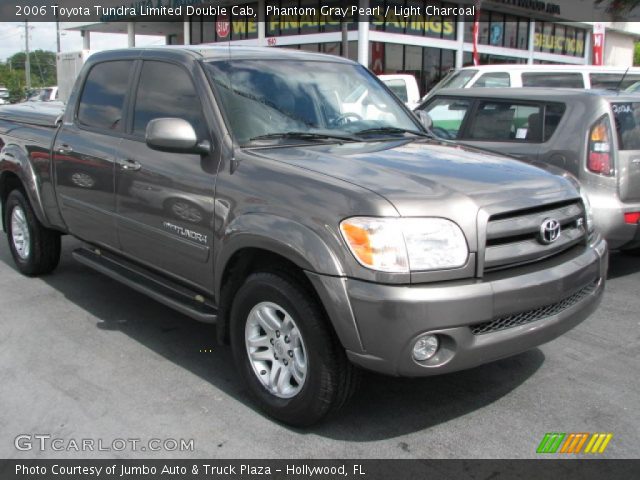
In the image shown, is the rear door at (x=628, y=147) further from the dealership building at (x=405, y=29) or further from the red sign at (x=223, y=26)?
the red sign at (x=223, y=26)

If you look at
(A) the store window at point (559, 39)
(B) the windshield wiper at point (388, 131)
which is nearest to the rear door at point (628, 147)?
(B) the windshield wiper at point (388, 131)

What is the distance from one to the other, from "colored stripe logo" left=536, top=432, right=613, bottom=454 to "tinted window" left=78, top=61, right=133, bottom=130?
10.8ft

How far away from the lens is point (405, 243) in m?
2.97

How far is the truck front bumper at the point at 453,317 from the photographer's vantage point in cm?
292

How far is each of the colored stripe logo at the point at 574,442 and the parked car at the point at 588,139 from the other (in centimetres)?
253

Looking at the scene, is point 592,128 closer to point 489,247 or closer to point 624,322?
point 624,322

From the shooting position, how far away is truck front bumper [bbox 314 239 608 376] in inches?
115

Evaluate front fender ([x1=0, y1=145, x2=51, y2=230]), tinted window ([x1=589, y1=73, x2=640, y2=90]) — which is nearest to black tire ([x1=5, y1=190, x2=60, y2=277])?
front fender ([x1=0, y1=145, x2=51, y2=230])

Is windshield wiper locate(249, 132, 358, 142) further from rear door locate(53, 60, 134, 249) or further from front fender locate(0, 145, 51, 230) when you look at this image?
front fender locate(0, 145, 51, 230)

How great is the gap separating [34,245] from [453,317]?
14.0ft

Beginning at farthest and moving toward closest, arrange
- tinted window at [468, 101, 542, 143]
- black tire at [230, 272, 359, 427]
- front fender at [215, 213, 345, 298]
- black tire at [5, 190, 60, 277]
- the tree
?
the tree, tinted window at [468, 101, 542, 143], black tire at [5, 190, 60, 277], black tire at [230, 272, 359, 427], front fender at [215, 213, 345, 298]

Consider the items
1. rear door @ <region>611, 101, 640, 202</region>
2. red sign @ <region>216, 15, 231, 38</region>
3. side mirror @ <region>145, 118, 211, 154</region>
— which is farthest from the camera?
red sign @ <region>216, 15, 231, 38</region>

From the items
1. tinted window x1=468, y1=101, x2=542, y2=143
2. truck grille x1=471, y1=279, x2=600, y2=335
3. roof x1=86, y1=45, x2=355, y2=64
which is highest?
roof x1=86, y1=45, x2=355, y2=64

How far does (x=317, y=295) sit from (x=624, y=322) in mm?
2898
